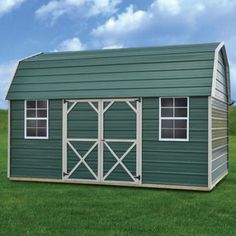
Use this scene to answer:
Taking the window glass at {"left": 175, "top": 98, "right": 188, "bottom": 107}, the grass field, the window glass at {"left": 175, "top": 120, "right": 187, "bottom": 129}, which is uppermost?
the window glass at {"left": 175, "top": 98, "right": 188, "bottom": 107}

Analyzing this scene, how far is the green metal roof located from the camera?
13109 mm

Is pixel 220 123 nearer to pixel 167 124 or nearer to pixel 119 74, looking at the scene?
pixel 167 124

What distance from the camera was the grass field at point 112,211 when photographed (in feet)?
27.0

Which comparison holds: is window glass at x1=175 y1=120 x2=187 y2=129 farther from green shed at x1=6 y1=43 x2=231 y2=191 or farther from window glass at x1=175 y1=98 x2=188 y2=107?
window glass at x1=175 y1=98 x2=188 y2=107

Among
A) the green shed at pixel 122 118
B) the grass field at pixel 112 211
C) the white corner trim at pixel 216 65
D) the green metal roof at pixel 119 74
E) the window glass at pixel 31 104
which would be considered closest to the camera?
the grass field at pixel 112 211

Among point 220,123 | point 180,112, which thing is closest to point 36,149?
point 180,112

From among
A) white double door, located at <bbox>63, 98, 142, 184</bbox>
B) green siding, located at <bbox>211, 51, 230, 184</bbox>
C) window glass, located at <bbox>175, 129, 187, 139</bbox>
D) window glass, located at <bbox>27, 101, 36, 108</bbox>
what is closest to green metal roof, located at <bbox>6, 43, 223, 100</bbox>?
window glass, located at <bbox>27, 101, 36, 108</bbox>

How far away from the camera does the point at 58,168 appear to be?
14328mm

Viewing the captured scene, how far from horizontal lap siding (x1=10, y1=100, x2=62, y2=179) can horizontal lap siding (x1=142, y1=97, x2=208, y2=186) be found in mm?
2912

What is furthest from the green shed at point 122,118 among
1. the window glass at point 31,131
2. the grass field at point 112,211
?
the grass field at point 112,211

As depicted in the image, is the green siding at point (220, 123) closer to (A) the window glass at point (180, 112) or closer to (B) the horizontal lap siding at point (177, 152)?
(B) the horizontal lap siding at point (177, 152)

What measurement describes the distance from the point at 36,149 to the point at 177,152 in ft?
15.5

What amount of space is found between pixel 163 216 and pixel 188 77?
5.05 m

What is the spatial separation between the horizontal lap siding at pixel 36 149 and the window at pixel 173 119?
11.0 ft
